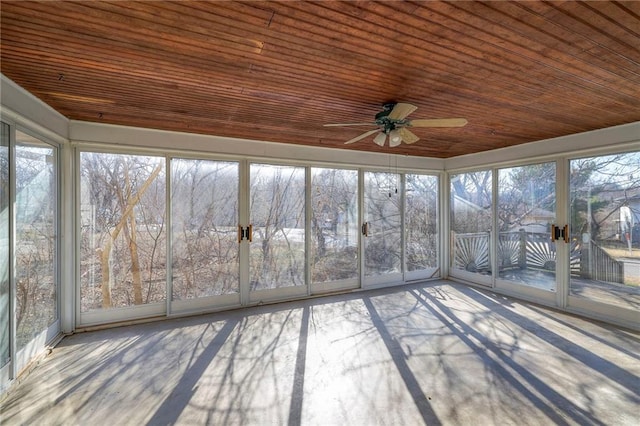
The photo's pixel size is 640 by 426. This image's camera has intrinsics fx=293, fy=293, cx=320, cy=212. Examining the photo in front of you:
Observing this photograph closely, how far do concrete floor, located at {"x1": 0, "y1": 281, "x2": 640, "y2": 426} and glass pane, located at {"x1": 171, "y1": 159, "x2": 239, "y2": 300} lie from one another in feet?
1.74

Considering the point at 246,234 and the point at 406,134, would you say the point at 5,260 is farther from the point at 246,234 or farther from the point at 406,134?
the point at 406,134

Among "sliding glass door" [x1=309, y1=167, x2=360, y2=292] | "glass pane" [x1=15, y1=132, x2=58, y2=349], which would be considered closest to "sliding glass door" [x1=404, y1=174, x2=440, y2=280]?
"sliding glass door" [x1=309, y1=167, x2=360, y2=292]

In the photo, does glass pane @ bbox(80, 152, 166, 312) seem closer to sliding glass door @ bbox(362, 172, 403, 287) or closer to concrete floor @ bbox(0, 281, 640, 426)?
concrete floor @ bbox(0, 281, 640, 426)

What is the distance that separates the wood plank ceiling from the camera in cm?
162

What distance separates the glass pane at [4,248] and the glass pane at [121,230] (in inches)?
46.0

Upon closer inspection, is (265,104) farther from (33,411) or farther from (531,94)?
(33,411)

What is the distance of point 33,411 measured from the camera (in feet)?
7.04

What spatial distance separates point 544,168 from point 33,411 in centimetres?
645

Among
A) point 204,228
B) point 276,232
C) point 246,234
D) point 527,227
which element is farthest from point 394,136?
point 527,227

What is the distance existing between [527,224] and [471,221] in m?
1.00

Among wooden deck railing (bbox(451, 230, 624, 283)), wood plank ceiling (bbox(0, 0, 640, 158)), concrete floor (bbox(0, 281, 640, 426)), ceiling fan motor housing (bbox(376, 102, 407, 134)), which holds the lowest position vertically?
concrete floor (bbox(0, 281, 640, 426))

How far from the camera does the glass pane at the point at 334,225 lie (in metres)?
4.98

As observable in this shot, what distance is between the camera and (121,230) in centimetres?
Answer: 380

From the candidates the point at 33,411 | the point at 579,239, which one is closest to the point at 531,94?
the point at 579,239
